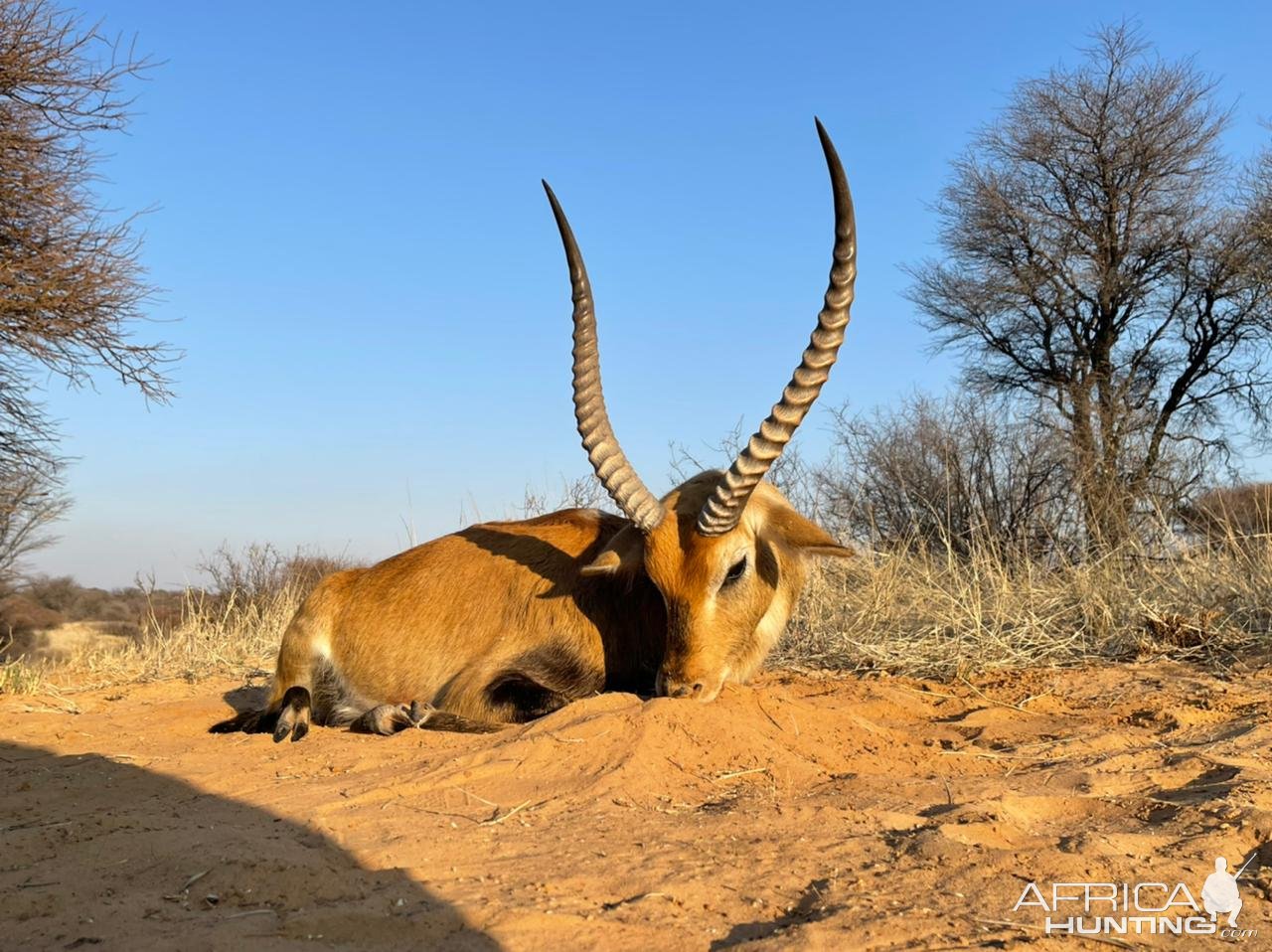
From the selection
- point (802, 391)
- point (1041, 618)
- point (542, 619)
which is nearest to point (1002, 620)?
point (1041, 618)

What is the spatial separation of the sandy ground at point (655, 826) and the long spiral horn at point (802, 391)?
2.96ft

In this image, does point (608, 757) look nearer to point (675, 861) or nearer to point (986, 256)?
point (675, 861)

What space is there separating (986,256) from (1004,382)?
2532mm

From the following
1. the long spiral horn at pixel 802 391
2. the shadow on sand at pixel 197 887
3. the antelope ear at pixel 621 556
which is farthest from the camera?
the antelope ear at pixel 621 556

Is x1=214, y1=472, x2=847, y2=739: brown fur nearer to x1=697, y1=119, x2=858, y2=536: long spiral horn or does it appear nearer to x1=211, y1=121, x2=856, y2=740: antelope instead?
x1=211, y1=121, x2=856, y2=740: antelope

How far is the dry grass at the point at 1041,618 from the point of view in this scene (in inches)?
268

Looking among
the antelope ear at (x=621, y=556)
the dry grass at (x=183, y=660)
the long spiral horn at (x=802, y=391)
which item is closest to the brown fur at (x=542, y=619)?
the antelope ear at (x=621, y=556)

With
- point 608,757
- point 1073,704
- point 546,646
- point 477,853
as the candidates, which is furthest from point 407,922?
point 1073,704

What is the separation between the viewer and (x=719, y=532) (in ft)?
17.9

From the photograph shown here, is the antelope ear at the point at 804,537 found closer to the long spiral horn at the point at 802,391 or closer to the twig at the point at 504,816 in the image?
the long spiral horn at the point at 802,391

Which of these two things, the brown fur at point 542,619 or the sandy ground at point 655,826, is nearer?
the sandy ground at point 655,826

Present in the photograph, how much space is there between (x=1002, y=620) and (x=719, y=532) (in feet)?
9.42

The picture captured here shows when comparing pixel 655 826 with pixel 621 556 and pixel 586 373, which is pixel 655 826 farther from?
pixel 586 373

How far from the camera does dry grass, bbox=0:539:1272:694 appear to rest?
683 cm
